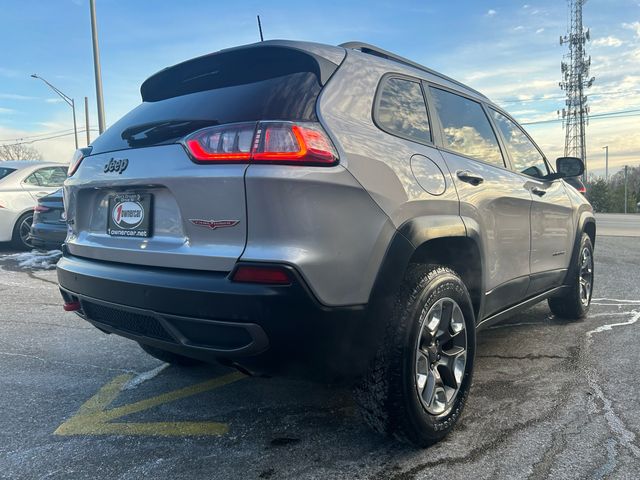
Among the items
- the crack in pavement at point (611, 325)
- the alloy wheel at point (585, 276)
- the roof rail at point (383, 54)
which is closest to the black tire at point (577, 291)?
the alloy wheel at point (585, 276)

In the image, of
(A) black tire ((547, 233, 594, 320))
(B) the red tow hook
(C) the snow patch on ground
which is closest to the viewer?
(B) the red tow hook

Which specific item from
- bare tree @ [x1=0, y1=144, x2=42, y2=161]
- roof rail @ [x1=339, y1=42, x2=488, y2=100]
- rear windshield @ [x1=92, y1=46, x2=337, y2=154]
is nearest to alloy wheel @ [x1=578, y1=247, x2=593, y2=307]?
roof rail @ [x1=339, y1=42, x2=488, y2=100]

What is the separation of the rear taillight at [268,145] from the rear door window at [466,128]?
1075mm

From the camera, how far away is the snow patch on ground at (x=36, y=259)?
7895 millimetres

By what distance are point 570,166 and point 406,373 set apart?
9.81ft

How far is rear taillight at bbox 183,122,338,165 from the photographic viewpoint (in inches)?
81.4

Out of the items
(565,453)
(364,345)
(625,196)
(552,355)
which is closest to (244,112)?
(364,345)

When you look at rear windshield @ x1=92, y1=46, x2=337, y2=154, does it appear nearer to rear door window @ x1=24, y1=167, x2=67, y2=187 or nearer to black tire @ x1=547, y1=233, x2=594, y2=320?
black tire @ x1=547, y1=233, x2=594, y2=320

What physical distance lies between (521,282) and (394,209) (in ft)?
5.55

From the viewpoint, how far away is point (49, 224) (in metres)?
7.14

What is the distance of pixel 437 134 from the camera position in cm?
291

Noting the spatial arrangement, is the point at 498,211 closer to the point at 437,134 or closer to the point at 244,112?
the point at 437,134

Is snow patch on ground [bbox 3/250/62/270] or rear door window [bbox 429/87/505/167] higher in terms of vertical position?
rear door window [bbox 429/87/505/167]

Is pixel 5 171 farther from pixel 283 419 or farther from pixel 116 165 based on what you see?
pixel 283 419
